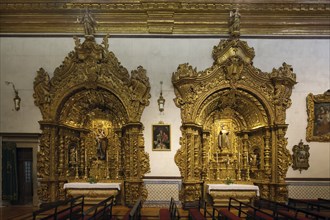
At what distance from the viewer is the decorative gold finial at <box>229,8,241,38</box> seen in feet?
32.3

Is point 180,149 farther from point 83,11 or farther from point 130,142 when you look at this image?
point 83,11

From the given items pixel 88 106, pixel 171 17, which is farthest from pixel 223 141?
pixel 88 106

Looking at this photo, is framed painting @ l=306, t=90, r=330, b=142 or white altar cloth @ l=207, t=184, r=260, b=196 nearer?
white altar cloth @ l=207, t=184, r=260, b=196

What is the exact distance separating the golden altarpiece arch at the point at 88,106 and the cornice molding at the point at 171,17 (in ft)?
3.15

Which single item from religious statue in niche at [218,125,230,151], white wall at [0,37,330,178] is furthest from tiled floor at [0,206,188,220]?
religious statue in niche at [218,125,230,151]

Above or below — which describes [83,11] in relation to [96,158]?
above

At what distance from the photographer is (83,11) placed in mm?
10250

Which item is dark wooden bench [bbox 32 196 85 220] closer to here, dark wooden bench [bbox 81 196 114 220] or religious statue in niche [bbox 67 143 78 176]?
dark wooden bench [bbox 81 196 114 220]

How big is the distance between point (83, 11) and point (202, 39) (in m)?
4.14

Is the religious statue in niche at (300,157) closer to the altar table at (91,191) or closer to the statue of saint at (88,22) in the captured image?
the altar table at (91,191)

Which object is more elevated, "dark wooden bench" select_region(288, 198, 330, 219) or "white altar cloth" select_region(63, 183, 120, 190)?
"white altar cloth" select_region(63, 183, 120, 190)

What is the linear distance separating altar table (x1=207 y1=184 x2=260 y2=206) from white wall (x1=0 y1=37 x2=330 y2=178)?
1726 mm

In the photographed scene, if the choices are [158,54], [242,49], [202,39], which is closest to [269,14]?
[242,49]

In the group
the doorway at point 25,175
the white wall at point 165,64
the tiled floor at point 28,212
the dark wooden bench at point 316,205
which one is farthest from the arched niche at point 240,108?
the doorway at point 25,175
